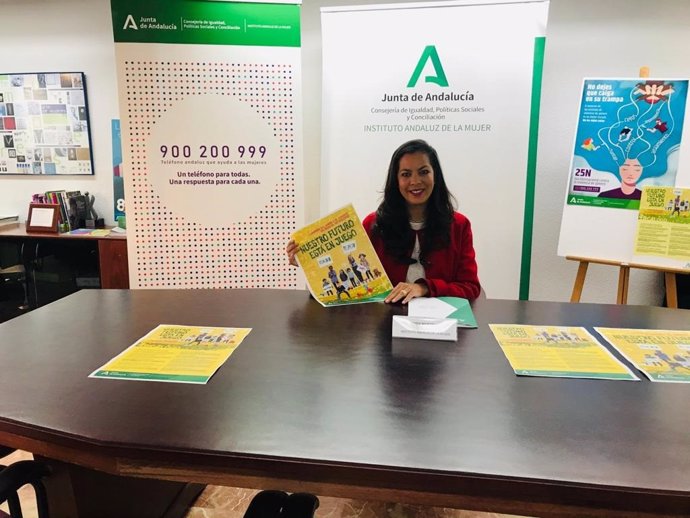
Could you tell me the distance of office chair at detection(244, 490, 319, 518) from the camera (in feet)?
3.53

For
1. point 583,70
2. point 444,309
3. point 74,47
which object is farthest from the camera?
point 74,47

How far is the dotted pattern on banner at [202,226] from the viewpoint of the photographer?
254 centimetres

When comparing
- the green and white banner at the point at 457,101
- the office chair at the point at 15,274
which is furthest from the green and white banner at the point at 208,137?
the office chair at the point at 15,274

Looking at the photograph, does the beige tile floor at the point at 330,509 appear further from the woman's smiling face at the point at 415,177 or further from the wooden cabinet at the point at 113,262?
the wooden cabinet at the point at 113,262

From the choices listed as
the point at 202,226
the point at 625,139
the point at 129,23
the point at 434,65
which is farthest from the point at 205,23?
the point at 625,139

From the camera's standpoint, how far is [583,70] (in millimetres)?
3023

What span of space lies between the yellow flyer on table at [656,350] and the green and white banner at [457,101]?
1616 millimetres

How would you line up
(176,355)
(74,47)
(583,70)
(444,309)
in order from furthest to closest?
(74,47) → (583,70) → (444,309) → (176,355)

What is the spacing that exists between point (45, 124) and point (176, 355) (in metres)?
3.39

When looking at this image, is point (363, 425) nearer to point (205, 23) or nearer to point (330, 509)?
point (330, 509)

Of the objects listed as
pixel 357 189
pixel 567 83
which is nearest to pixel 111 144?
pixel 357 189

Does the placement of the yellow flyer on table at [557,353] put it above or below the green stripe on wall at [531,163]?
below

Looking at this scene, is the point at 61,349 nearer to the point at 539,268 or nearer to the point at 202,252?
the point at 202,252

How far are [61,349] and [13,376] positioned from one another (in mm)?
151
